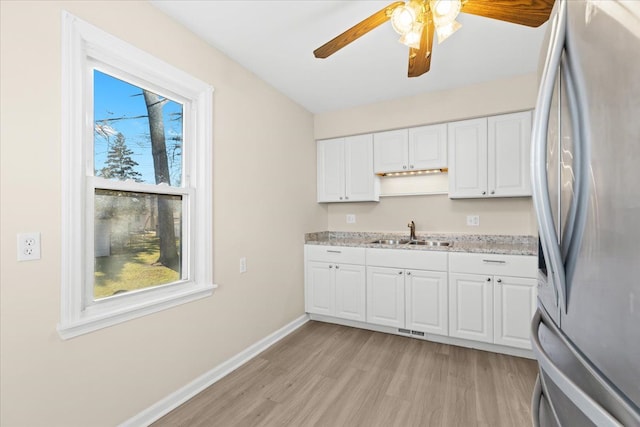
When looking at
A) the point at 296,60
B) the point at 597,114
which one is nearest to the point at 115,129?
the point at 296,60

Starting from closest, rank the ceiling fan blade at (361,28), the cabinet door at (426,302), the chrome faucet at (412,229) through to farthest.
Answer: the ceiling fan blade at (361,28)
the cabinet door at (426,302)
the chrome faucet at (412,229)

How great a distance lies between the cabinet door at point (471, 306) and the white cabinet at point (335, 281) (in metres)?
0.86

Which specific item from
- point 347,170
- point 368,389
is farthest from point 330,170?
point 368,389

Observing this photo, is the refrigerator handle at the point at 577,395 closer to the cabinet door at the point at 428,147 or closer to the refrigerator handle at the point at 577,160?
the refrigerator handle at the point at 577,160

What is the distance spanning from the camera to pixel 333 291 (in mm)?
3252

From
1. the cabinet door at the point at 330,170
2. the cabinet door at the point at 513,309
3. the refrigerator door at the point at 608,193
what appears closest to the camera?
the refrigerator door at the point at 608,193

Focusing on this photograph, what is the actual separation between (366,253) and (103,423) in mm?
2330

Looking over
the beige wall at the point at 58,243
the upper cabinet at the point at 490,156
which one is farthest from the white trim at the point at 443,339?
the upper cabinet at the point at 490,156

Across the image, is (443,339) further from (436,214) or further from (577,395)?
(577,395)

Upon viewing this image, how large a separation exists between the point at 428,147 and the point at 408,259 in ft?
3.98

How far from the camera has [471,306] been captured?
263 cm

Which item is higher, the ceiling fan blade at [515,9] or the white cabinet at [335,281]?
the ceiling fan blade at [515,9]

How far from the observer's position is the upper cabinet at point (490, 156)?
277 cm

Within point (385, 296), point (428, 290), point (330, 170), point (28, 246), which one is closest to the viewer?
point (28, 246)
